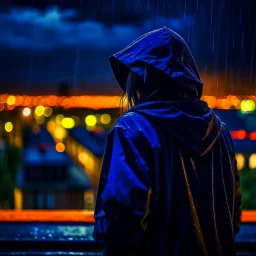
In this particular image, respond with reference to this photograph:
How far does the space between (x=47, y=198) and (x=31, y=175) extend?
1836 mm

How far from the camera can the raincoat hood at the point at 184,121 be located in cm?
127

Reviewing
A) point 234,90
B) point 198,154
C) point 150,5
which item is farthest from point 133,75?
point 234,90

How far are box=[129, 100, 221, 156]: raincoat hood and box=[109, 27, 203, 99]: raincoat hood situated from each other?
7 cm

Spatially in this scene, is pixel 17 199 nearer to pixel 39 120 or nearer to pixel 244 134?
pixel 244 134

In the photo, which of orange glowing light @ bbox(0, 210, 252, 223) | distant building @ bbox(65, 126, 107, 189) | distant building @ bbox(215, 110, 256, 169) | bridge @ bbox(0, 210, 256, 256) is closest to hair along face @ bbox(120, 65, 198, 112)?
bridge @ bbox(0, 210, 256, 256)

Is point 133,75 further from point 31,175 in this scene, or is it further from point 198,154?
point 31,175

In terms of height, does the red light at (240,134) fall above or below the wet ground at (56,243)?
below

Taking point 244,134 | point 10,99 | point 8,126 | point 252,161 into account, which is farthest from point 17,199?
point 10,99

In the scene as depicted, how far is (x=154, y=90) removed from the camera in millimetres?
1338

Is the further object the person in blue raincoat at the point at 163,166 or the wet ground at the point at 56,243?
the wet ground at the point at 56,243

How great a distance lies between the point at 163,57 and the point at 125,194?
16.5 inches

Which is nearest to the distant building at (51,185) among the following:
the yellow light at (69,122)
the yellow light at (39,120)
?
the yellow light at (69,122)

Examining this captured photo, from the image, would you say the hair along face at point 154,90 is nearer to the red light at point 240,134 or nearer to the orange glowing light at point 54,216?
the orange glowing light at point 54,216

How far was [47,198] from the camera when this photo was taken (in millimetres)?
28828
